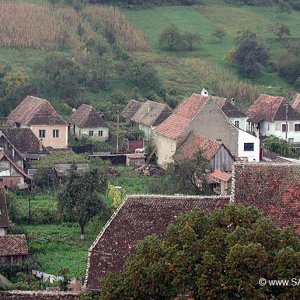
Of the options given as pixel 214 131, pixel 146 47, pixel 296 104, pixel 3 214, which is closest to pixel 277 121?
pixel 296 104

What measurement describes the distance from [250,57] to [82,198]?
37.5 m

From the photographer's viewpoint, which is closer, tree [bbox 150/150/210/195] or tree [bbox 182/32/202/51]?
tree [bbox 150/150/210/195]

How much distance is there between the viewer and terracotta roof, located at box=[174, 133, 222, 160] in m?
41.3

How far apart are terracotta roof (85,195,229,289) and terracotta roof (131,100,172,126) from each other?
3022 cm

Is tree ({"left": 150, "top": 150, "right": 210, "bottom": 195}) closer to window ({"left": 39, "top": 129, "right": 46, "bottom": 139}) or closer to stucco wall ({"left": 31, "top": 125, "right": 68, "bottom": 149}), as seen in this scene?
stucco wall ({"left": 31, "top": 125, "right": 68, "bottom": 149})

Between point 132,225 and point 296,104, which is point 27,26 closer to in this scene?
point 296,104

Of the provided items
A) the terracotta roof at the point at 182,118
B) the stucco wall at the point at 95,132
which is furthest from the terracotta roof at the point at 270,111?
the terracotta roof at the point at 182,118

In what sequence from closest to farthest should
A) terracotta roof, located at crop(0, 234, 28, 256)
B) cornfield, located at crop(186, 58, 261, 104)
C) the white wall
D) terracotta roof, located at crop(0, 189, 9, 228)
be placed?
terracotta roof, located at crop(0, 234, 28, 256), terracotta roof, located at crop(0, 189, 9, 228), the white wall, cornfield, located at crop(186, 58, 261, 104)

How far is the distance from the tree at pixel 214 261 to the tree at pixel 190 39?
185ft

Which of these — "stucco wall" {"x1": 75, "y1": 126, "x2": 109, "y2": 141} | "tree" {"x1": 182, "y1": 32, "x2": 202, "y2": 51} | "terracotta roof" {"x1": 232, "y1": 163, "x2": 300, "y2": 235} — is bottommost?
"stucco wall" {"x1": 75, "y1": 126, "x2": 109, "y2": 141}

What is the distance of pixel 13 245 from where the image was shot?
98.0ft

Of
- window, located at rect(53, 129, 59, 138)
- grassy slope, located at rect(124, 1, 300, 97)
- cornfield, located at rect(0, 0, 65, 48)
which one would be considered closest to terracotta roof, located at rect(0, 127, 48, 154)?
window, located at rect(53, 129, 59, 138)

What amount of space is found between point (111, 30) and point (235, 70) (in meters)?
10.4

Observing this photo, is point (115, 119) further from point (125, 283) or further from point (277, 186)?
point (125, 283)
